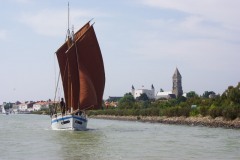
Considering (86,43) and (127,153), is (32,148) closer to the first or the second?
(127,153)

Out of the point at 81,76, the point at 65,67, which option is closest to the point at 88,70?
the point at 81,76

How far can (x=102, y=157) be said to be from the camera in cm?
2541

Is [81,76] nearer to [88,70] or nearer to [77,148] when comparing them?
[88,70]

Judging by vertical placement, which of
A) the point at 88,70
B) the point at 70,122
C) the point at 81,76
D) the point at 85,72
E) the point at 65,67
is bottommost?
the point at 70,122

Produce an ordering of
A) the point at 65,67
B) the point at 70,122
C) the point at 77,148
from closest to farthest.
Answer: the point at 77,148
the point at 70,122
the point at 65,67

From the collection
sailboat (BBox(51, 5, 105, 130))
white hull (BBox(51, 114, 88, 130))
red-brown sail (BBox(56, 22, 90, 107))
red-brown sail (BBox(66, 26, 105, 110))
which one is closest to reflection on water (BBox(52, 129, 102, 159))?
white hull (BBox(51, 114, 88, 130))

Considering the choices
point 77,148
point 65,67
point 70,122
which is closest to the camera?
point 77,148

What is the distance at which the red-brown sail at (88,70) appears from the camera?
45500mm

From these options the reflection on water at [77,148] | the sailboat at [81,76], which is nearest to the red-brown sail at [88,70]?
the sailboat at [81,76]

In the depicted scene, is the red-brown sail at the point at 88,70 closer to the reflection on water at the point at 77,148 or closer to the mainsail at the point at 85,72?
the mainsail at the point at 85,72

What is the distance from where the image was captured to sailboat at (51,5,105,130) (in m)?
→ 45.6

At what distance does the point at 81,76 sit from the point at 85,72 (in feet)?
1.76

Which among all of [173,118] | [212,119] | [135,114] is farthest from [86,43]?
[135,114]

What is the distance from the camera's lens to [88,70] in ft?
150
